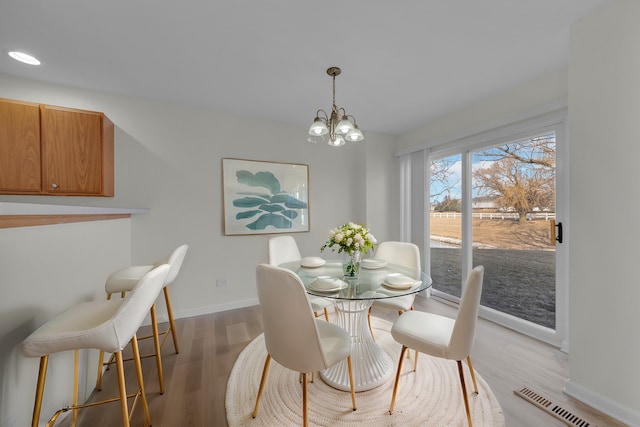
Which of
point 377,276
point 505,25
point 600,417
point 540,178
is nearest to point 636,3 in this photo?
point 505,25

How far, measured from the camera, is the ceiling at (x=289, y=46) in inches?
61.0

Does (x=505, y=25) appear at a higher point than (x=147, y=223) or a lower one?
higher

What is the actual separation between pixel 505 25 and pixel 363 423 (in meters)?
2.68

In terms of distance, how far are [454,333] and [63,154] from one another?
3.29 metres

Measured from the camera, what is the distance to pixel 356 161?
4.01m

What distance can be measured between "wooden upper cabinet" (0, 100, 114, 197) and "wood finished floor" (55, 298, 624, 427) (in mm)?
1589

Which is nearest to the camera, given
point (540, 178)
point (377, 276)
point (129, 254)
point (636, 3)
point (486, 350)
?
point (636, 3)

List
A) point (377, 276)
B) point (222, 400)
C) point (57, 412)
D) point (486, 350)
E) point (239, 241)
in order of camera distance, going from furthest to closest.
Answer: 1. point (239, 241)
2. point (486, 350)
3. point (377, 276)
4. point (222, 400)
5. point (57, 412)

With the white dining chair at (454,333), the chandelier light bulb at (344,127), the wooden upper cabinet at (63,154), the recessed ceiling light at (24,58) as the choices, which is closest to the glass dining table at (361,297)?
the white dining chair at (454,333)

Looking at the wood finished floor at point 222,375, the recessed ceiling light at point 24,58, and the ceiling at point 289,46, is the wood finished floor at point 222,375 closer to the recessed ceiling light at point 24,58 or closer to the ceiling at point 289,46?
the ceiling at point 289,46

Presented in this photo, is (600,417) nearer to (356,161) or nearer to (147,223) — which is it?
(356,161)

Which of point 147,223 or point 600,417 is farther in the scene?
point 147,223

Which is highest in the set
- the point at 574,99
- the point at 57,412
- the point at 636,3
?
the point at 636,3

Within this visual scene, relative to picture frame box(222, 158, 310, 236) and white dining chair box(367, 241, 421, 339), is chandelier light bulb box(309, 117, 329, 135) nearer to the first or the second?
white dining chair box(367, 241, 421, 339)
